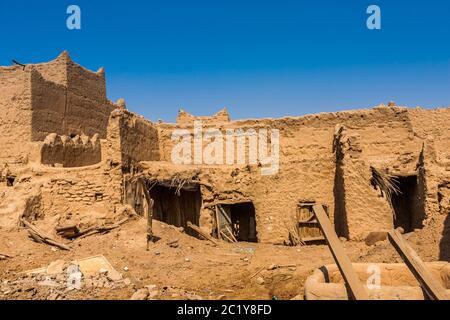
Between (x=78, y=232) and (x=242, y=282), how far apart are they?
4.67m

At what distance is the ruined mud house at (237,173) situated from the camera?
37.6ft

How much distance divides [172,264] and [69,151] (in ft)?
24.6

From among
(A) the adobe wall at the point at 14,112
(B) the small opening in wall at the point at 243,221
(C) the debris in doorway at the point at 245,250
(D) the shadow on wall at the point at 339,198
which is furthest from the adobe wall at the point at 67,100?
(D) the shadow on wall at the point at 339,198

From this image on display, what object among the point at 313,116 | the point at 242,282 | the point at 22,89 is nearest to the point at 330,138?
the point at 313,116

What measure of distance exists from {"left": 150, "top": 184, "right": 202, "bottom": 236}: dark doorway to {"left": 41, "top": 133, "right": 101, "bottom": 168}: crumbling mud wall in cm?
303

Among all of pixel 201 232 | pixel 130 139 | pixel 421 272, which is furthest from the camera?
pixel 130 139

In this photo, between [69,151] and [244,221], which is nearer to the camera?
[69,151]

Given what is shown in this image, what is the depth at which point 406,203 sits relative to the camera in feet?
44.0

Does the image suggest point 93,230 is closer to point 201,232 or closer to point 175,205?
point 201,232

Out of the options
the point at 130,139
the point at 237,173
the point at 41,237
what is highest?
the point at 130,139

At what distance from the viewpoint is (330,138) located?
15.2m

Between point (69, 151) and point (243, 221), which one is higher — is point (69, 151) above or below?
above

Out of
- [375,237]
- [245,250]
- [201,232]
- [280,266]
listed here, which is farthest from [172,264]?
[375,237]

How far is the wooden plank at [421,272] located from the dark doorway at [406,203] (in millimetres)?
7736
